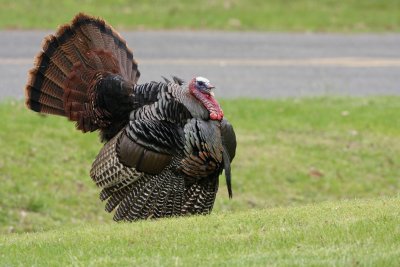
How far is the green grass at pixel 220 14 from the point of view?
54.2 feet

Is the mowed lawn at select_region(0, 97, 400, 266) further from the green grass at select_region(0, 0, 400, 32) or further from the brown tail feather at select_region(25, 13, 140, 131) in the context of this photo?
the green grass at select_region(0, 0, 400, 32)

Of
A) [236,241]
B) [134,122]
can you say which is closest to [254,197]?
[134,122]

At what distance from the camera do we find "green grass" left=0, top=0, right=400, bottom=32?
54.2 ft

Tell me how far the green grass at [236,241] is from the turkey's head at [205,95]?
781 mm

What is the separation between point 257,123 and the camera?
1140 centimetres

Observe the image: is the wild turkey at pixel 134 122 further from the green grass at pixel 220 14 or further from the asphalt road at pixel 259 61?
the green grass at pixel 220 14

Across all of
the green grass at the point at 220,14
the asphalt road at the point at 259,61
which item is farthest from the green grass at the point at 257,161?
the green grass at the point at 220,14

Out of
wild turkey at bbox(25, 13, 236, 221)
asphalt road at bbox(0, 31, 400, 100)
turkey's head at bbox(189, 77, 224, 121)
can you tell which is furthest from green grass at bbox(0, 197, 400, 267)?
asphalt road at bbox(0, 31, 400, 100)

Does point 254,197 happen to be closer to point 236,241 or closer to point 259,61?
point 236,241

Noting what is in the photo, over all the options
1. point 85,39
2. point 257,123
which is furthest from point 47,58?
point 257,123

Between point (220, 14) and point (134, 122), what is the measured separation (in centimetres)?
1005

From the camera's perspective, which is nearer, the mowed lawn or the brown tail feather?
the mowed lawn

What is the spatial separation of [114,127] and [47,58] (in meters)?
0.83

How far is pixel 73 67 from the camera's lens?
8.19 m
